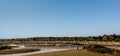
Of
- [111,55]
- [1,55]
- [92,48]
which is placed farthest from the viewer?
[1,55]

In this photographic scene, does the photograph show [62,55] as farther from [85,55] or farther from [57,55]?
[85,55]

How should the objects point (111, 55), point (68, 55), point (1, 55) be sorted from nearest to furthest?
point (111, 55) < point (68, 55) < point (1, 55)

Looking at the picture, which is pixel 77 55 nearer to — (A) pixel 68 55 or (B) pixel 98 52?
(A) pixel 68 55

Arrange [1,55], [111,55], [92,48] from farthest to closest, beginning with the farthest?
[1,55], [92,48], [111,55]

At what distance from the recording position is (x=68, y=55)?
26266mm

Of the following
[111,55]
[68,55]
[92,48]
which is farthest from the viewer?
[92,48]

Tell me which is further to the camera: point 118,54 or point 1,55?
point 1,55

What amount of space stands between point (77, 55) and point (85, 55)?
958 mm

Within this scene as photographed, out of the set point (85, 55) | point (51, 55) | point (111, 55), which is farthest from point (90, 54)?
point (51, 55)

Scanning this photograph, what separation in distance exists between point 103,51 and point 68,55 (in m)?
4.44

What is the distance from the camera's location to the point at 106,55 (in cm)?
2500

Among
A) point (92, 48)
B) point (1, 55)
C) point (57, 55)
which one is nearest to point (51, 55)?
point (57, 55)

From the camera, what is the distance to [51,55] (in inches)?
1075

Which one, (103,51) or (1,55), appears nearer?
(103,51)
